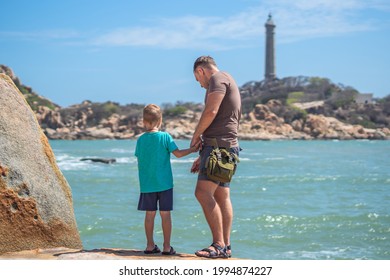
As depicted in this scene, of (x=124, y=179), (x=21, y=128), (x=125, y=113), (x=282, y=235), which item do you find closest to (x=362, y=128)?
(x=125, y=113)

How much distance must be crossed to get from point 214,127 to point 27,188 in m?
1.60

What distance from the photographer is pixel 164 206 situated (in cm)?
493

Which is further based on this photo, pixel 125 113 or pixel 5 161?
pixel 125 113

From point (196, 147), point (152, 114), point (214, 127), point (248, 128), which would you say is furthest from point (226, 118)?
point (248, 128)

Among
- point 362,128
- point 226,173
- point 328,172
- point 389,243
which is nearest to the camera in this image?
point 226,173

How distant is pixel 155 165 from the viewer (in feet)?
16.0

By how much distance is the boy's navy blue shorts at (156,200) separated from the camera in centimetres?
493

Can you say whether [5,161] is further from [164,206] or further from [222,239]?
[222,239]

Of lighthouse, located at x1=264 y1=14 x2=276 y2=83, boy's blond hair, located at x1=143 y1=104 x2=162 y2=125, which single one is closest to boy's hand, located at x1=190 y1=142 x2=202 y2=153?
boy's blond hair, located at x1=143 y1=104 x2=162 y2=125

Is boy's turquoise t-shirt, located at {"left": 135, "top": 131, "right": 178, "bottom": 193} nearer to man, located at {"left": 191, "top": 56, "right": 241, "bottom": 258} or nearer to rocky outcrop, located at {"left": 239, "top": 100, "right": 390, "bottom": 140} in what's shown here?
man, located at {"left": 191, "top": 56, "right": 241, "bottom": 258}

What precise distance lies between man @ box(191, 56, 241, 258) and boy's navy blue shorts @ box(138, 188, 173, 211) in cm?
25

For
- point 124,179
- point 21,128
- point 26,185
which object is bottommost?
point 124,179
